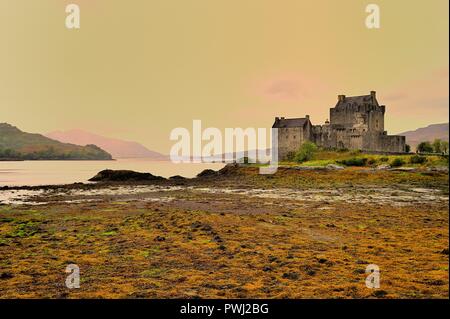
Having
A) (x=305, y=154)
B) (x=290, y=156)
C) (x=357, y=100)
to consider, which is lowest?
(x=290, y=156)

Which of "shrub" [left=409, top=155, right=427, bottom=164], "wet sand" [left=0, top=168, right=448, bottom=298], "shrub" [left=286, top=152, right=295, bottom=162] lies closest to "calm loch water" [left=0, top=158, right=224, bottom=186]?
"shrub" [left=286, top=152, right=295, bottom=162]

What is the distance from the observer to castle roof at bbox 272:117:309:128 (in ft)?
297

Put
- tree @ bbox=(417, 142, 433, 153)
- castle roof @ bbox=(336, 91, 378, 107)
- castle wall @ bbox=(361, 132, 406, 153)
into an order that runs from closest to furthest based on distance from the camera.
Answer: tree @ bbox=(417, 142, 433, 153) < castle wall @ bbox=(361, 132, 406, 153) < castle roof @ bbox=(336, 91, 378, 107)

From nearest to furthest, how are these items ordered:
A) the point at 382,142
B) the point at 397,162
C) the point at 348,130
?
the point at 397,162, the point at 382,142, the point at 348,130

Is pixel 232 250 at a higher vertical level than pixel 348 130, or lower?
lower

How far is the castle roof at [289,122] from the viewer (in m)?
90.4

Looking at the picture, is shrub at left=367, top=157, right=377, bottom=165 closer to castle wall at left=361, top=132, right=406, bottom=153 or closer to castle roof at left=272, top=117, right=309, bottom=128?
castle wall at left=361, top=132, right=406, bottom=153

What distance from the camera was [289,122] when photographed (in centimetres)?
→ 9356

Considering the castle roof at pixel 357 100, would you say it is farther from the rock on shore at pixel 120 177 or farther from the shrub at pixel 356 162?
the rock on shore at pixel 120 177

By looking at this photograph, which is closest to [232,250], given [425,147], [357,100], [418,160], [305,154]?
[418,160]

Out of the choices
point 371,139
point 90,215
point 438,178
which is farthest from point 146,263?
point 371,139

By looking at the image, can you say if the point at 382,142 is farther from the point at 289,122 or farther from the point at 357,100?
the point at 289,122

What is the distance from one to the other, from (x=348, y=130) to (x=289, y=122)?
52.2 feet
